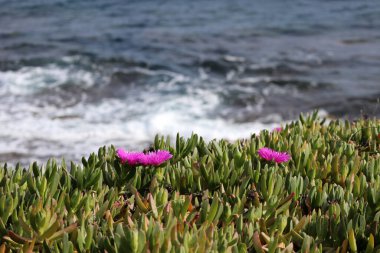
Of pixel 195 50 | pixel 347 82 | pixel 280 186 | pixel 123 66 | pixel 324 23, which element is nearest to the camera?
pixel 280 186

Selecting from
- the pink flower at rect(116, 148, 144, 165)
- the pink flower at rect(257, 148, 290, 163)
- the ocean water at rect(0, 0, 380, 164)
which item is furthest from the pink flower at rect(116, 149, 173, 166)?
the ocean water at rect(0, 0, 380, 164)

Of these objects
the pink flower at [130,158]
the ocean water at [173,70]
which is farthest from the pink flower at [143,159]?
the ocean water at [173,70]

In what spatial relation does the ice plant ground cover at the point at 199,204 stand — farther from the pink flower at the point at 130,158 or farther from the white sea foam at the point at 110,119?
the white sea foam at the point at 110,119

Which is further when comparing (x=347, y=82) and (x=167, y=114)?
(x=347, y=82)

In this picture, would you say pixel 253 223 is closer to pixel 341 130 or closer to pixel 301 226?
pixel 301 226

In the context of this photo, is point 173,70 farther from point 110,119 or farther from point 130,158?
point 130,158

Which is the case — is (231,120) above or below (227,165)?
below

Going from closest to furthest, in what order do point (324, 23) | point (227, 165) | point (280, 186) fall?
point (280, 186) → point (227, 165) → point (324, 23)

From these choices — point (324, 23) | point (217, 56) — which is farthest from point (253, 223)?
point (324, 23)
